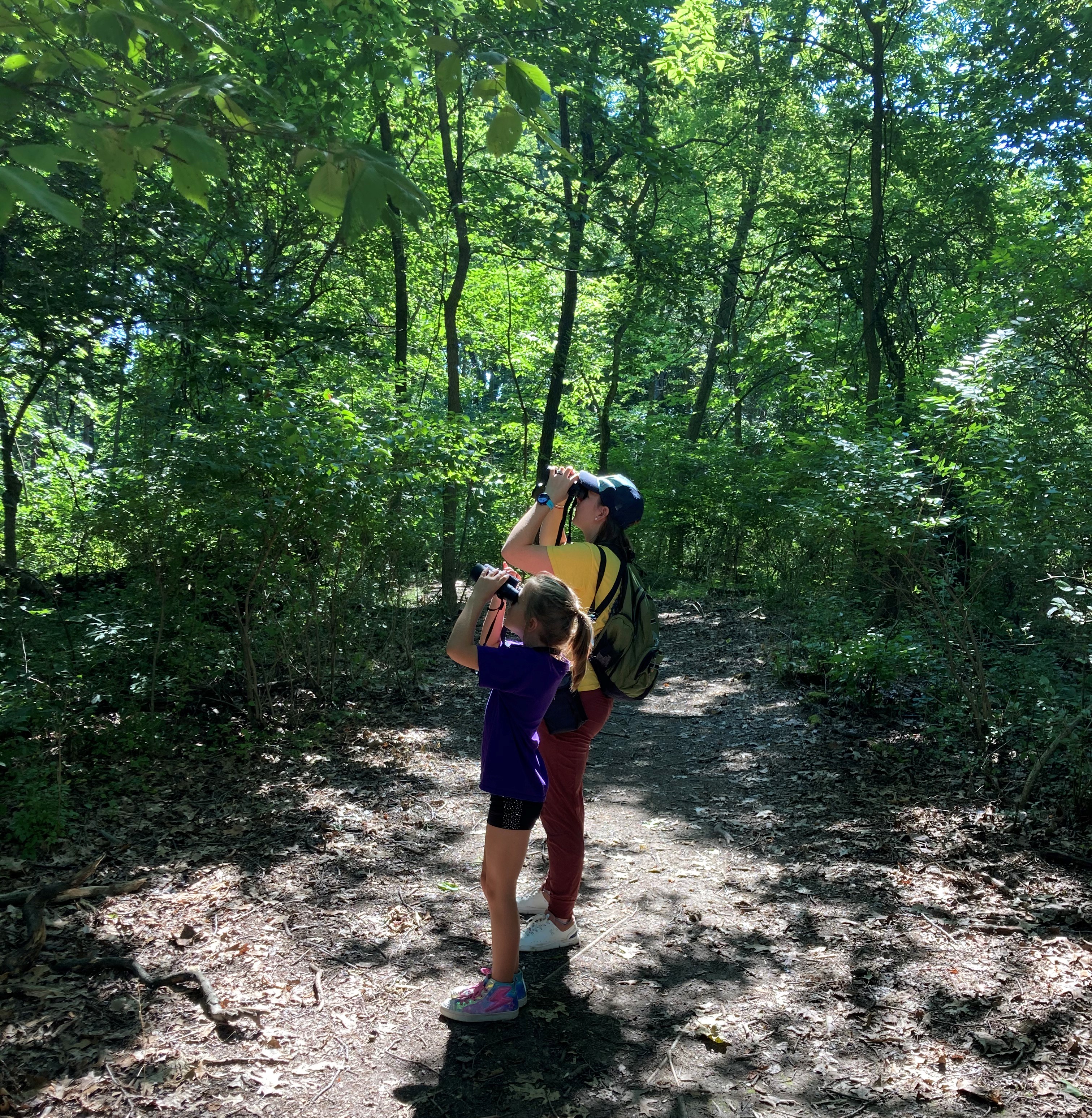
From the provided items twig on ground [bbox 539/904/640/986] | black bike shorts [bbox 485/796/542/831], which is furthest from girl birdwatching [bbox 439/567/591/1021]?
twig on ground [bbox 539/904/640/986]

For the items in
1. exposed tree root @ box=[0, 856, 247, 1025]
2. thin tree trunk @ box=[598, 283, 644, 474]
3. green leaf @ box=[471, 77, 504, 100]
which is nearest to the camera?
green leaf @ box=[471, 77, 504, 100]

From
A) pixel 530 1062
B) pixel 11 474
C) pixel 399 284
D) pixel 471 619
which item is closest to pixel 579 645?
pixel 471 619

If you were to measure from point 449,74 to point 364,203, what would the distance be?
2.87 feet

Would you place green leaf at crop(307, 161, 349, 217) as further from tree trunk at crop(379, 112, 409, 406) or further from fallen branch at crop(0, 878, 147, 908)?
tree trunk at crop(379, 112, 409, 406)

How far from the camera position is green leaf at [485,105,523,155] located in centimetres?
215

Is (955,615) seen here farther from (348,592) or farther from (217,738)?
(217,738)

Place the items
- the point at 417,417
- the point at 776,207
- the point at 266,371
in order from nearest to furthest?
the point at 266,371
the point at 417,417
the point at 776,207

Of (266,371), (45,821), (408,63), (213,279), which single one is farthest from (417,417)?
(45,821)

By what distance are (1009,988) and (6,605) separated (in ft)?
17.8

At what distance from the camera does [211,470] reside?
548 centimetres

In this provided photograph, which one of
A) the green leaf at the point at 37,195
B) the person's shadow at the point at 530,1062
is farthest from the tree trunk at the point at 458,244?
the green leaf at the point at 37,195

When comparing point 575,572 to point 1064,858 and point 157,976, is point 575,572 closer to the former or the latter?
point 157,976

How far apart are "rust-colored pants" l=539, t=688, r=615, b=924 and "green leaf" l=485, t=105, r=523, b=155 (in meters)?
2.01

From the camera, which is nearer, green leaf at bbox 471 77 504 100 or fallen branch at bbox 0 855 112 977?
green leaf at bbox 471 77 504 100
